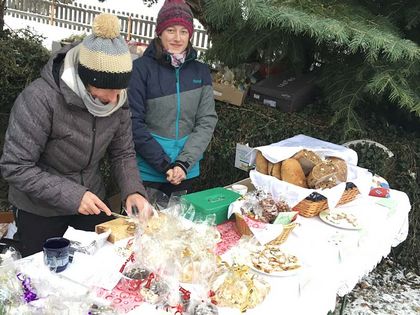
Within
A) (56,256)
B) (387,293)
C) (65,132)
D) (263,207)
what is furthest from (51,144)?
(387,293)

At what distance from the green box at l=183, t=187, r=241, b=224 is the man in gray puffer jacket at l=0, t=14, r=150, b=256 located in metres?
0.21

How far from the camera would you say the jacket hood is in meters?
1.84

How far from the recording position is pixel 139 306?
1.47 metres

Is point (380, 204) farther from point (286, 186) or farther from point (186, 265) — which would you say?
point (186, 265)

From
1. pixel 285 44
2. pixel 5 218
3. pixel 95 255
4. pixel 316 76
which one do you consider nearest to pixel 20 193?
pixel 95 255

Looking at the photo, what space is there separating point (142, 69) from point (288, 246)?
1.24 metres

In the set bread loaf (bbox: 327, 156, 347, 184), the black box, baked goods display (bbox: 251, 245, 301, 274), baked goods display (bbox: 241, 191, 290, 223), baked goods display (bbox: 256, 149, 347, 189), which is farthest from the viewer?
the black box

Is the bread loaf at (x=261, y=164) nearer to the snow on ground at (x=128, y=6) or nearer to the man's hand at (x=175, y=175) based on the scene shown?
the man's hand at (x=175, y=175)

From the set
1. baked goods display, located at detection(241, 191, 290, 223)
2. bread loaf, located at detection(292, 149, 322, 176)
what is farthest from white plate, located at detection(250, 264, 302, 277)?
bread loaf, located at detection(292, 149, 322, 176)

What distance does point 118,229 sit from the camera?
6.09 feet

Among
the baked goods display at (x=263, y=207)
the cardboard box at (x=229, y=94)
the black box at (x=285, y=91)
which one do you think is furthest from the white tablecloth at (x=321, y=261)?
the cardboard box at (x=229, y=94)

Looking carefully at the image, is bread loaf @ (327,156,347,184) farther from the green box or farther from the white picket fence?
the white picket fence

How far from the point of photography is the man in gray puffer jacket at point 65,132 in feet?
5.79

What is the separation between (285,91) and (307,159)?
1.45 metres
